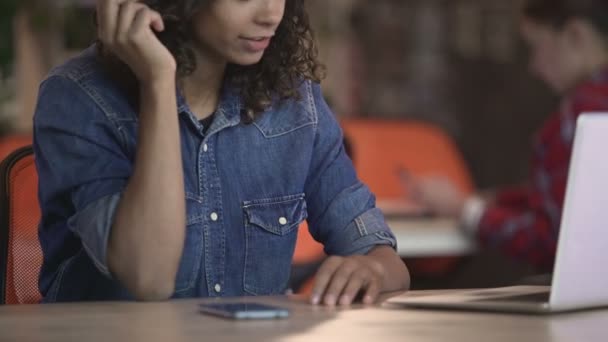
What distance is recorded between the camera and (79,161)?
156 centimetres

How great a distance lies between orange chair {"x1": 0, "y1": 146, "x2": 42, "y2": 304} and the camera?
1687 mm

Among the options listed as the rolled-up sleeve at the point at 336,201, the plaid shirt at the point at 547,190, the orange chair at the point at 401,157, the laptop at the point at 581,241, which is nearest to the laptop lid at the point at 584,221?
the laptop at the point at 581,241

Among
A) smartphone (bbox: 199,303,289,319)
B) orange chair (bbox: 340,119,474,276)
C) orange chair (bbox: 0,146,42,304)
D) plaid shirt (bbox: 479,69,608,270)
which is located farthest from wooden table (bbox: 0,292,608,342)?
orange chair (bbox: 340,119,474,276)

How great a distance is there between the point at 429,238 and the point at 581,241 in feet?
8.04

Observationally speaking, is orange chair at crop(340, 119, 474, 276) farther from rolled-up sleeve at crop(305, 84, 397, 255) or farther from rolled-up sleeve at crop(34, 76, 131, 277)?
rolled-up sleeve at crop(34, 76, 131, 277)

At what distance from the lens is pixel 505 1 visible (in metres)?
5.46

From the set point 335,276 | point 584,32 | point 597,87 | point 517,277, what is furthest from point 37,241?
point 517,277

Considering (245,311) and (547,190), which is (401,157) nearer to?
(547,190)

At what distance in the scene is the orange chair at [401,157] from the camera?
4.80 m

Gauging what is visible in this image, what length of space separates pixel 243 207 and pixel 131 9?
34 cm

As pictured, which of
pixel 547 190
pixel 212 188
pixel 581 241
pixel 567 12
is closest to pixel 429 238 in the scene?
pixel 547 190

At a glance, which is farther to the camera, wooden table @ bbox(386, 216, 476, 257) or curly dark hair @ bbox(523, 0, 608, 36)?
wooden table @ bbox(386, 216, 476, 257)

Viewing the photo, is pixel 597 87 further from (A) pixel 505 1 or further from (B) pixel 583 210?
(A) pixel 505 1

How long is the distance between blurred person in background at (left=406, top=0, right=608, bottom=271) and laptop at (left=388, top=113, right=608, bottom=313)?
1818 mm
